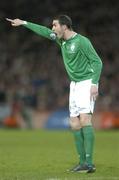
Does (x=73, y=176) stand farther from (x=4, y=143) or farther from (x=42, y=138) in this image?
(x=42, y=138)

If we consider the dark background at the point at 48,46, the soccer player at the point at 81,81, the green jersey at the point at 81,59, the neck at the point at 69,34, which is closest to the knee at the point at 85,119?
the soccer player at the point at 81,81

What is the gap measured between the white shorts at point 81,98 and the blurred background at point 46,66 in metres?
17.8

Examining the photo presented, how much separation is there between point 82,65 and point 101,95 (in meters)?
20.4

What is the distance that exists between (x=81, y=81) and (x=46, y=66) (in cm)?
2356

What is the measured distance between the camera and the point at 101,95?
33.4 metres

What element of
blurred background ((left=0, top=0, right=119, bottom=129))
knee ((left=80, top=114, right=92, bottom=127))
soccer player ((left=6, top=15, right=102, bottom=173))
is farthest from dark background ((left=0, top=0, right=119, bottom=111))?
knee ((left=80, top=114, right=92, bottom=127))

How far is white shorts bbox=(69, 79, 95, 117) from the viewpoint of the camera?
1290 centimetres

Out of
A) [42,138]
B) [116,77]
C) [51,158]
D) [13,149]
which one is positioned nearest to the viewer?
[51,158]

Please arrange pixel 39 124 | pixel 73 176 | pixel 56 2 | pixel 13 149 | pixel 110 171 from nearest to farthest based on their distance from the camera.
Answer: pixel 73 176 → pixel 110 171 → pixel 13 149 → pixel 39 124 → pixel 56 2

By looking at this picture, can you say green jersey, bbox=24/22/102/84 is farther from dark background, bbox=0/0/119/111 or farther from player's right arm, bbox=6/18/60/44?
dark background, bbox=0/0/119/111

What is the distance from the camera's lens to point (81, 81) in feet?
42.7

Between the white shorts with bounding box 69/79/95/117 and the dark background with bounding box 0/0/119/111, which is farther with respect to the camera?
the dark background with bounding box 0/0/119/111

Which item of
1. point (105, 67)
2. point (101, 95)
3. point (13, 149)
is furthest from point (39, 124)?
point (13, 149)

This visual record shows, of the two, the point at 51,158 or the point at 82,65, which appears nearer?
the point at 82,65
